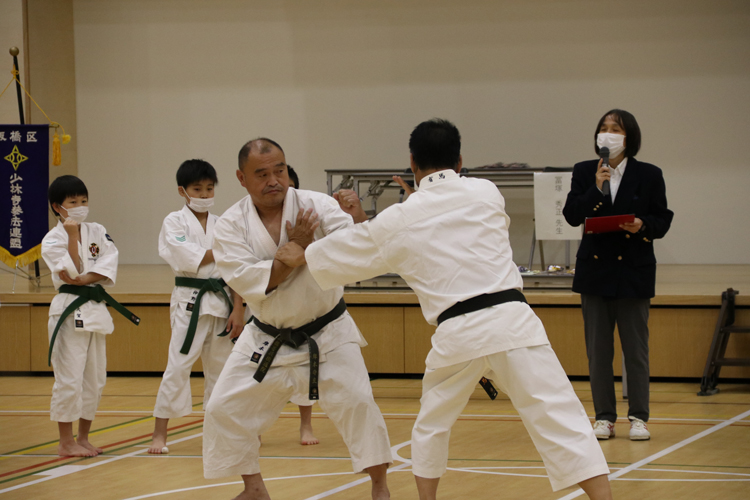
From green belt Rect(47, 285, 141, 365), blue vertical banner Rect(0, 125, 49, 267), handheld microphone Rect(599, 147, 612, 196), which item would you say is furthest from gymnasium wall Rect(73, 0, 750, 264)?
green belt Rect(47, 285, 141, 365)

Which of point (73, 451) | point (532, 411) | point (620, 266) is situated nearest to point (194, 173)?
point (73, 451)

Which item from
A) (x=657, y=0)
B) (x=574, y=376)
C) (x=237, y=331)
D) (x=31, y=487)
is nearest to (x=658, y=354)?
(x=574, y=376)

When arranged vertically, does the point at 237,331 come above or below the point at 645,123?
below

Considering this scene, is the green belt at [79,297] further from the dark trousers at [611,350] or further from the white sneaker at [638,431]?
the white sneaker at [638,431]

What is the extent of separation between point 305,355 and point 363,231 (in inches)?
21.3

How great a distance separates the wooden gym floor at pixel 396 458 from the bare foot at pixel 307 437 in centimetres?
4

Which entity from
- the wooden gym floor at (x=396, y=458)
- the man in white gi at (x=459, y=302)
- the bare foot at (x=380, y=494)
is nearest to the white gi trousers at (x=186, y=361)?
the wooden gym floor at (x=396, y=458)

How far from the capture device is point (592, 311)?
357 centimetres

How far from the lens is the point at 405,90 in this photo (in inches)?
347

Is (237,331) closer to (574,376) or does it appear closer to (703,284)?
(574,376)

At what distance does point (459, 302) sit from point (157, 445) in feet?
6.34

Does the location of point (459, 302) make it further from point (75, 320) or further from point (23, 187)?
point (23, 187)

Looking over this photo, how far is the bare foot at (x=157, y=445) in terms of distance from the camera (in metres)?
3.49

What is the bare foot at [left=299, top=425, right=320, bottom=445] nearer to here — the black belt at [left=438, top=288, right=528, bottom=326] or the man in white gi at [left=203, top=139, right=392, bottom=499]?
the man in white gi at [left=203, top=139, right=392, bottom=499]
